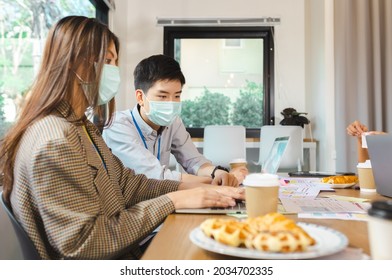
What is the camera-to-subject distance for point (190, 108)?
4.04m

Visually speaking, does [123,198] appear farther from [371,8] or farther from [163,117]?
[371,8]

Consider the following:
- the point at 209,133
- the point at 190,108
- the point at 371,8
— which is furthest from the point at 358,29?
the point at 190,108

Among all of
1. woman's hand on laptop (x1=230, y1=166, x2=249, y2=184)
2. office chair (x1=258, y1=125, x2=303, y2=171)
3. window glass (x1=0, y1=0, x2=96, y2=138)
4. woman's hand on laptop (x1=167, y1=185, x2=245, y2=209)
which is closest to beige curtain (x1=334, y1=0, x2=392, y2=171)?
office chair (x1=258, y1=125, x2=303, y2=171)

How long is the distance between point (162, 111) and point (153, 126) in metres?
0.12

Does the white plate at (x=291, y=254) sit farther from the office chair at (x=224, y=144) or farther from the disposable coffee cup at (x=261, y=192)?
the office chair at (x=224, y=144)

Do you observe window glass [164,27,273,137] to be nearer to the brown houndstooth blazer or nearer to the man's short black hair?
the man's short black hair

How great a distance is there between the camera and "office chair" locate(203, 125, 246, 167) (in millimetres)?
3428

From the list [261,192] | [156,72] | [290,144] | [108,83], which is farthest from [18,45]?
[290,144]

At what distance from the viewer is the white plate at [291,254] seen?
473 mm

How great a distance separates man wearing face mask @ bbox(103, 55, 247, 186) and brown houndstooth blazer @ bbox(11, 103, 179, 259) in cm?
63

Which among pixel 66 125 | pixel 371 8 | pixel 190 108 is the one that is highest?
pixel 371 8

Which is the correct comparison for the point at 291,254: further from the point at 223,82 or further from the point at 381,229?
the point at 223,82

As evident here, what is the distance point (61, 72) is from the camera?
2.85 ft
